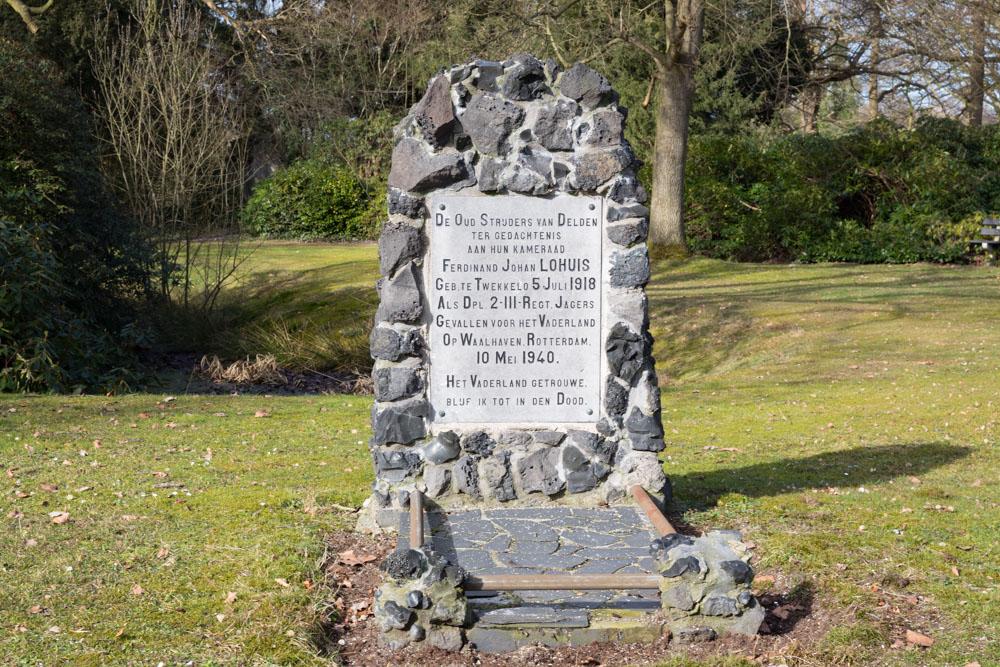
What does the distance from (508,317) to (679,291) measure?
11.9m

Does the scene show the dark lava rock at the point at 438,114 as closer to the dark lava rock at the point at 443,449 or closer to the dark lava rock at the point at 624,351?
the dark lava rock at the point at 624,351

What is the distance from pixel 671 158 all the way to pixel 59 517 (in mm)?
16411

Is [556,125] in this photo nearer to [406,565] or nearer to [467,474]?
[467,474]

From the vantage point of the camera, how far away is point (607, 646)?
5113mm

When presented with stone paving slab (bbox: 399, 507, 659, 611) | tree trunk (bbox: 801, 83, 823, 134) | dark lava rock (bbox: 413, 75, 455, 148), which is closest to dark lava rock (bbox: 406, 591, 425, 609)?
stone paving slab (bbox: 399, 507, 659, 611)

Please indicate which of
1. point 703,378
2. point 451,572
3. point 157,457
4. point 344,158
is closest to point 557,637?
point 451,572

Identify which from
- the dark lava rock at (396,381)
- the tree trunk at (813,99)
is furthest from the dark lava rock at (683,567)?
the tree trunk at (813,99)

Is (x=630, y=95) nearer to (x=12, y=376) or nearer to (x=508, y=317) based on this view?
(x=12, y=376)

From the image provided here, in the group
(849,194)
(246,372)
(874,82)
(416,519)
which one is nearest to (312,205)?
(849,194)

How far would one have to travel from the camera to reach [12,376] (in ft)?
39.5

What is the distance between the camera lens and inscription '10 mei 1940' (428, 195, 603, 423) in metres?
6.64

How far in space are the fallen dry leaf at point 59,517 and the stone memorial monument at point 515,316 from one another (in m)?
1.92

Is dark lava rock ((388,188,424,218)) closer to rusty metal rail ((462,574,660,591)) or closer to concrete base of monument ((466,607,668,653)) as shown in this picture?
rusty metal rail ((462,574,660,591))

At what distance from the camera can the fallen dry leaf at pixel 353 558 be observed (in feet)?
20.2
